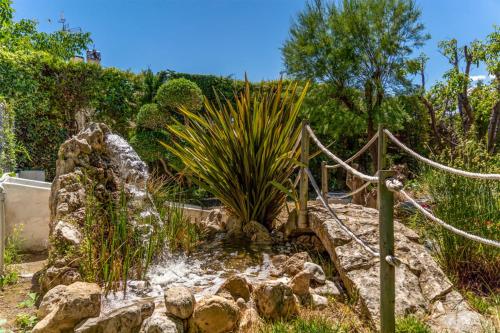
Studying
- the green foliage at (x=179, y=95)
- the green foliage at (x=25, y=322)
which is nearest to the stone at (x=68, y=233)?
the green foliage at (x=25, y=322)

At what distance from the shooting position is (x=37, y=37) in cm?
1216

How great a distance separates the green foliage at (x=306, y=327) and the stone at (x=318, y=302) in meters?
0.25

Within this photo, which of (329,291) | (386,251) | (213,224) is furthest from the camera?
(213,224)

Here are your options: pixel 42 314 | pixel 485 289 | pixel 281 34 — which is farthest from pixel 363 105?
pixel 42 314

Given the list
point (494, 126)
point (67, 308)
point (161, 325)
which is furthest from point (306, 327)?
point (494, 126)

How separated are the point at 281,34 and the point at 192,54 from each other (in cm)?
231

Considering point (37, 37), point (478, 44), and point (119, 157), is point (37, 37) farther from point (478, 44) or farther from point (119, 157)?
point (478, 44)

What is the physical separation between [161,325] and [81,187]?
1589mm

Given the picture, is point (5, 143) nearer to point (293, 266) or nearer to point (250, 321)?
point (293, 266)

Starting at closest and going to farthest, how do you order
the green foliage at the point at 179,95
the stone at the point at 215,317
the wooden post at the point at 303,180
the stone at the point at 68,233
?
the stone at the point at 215,317, the stone at the point at 68,233, the wooden post at the point at 303,180, the green foliage at the point at 179,95

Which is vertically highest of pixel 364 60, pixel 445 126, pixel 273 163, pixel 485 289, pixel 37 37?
pixel 37 37

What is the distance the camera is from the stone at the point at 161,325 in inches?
65.6

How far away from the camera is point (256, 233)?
3367mm

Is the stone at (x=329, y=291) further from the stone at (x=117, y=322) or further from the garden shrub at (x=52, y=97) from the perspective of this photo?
the garden shrub at (x=52, y=97)
